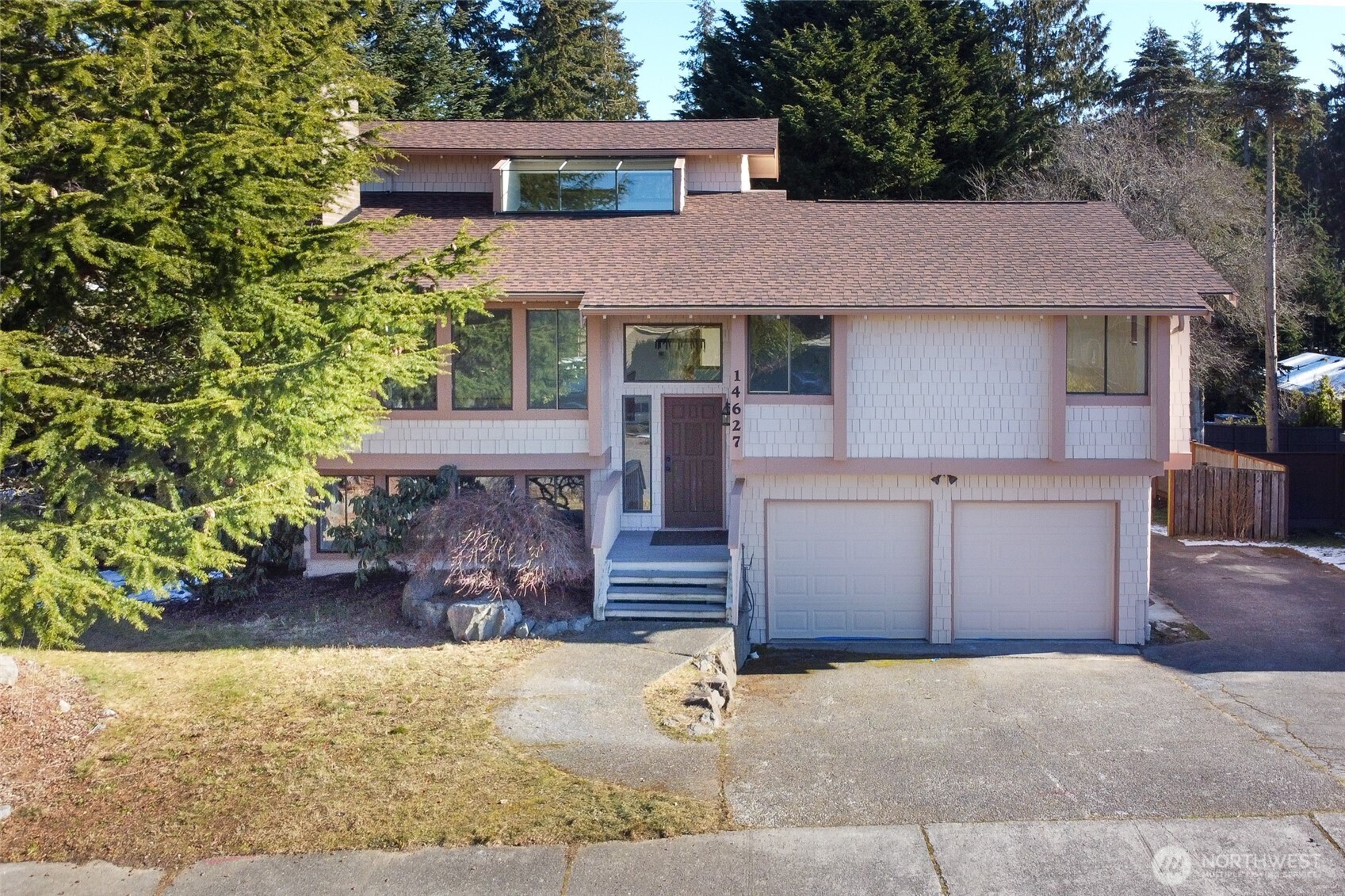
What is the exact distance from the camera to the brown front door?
53.9ft

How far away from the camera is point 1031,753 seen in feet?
33.9

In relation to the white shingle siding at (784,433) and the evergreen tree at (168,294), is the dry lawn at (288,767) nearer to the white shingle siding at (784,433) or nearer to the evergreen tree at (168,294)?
the evergreen tree at (168,294)

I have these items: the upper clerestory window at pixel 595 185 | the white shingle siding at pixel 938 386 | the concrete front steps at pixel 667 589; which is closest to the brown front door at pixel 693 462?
the concrete front steps at pixel 667 589

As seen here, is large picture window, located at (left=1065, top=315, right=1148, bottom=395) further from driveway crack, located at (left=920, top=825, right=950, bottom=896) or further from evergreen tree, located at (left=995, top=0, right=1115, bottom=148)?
evergreen tree, located at (left=995, top=0, right=1115, bottom=148)

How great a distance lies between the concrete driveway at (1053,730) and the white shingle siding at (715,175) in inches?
336

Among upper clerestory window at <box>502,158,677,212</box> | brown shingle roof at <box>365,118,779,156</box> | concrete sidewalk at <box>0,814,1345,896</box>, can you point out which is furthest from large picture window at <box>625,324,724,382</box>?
concrete sidewalk at <box>0,814,1345,896</box>

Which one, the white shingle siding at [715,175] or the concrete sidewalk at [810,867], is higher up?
the white shingle siding at [715,175]

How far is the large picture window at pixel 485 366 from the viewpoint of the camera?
1538cm

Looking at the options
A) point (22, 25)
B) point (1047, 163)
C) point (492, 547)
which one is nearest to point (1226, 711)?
point (492, 547)

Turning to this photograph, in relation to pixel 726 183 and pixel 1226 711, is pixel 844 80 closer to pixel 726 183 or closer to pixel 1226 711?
pixel 726 183

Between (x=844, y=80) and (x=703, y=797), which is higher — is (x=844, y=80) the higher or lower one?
the higher one

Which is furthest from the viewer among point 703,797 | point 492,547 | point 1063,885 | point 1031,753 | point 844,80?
point 844,80

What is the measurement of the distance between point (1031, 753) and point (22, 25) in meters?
11.6

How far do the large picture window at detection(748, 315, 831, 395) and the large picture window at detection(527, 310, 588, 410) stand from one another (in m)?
2.44
